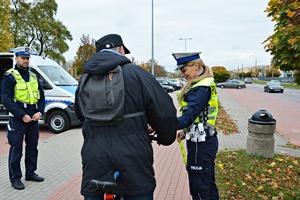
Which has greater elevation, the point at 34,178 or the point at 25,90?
the point at 25,90

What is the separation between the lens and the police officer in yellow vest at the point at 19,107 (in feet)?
14.7

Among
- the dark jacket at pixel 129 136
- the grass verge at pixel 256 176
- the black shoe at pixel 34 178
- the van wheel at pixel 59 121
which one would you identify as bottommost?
the grass verge at pixel 256 176

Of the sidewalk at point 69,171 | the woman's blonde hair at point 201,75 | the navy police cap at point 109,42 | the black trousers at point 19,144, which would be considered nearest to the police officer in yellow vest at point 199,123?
the woman's blonde hair at point 201,75

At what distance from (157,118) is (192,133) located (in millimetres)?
972

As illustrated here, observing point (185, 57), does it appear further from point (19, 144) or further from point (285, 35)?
point (19, 144)

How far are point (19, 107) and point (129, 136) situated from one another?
3066mm

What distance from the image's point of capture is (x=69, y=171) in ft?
18.6

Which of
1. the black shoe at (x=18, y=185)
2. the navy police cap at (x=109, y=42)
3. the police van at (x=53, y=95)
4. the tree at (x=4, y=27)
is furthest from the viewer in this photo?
the tree at (x=4, y=27)

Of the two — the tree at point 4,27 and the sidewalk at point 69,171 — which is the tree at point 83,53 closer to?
the tree at point 4,27

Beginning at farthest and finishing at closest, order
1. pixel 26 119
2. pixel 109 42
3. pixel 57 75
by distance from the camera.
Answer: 1. pixel 57 75
2. pixel 26 119
3. pixel 109 42

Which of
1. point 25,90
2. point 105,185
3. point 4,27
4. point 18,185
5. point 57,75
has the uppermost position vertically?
point 4,27

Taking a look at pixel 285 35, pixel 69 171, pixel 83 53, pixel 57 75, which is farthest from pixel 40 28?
pixel 285 35

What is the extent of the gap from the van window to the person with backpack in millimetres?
7845

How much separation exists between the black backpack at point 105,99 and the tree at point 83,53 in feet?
141
